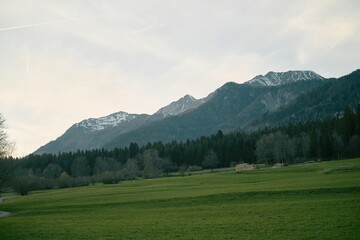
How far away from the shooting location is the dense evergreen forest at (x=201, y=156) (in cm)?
13200

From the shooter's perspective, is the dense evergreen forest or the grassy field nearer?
the grassy field

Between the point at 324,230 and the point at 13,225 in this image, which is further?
the point at 13,225

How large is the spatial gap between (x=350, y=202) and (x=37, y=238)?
28.8 m

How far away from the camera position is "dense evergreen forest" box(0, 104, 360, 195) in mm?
132000

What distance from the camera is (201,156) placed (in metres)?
178

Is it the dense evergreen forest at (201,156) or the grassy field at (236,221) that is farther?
the dense evergreen forest at (201,156)

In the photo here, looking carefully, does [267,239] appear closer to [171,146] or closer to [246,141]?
[246,141]

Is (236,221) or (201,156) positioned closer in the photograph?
(236,221)

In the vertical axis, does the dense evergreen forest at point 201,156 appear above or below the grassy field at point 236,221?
above

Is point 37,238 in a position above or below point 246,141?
below

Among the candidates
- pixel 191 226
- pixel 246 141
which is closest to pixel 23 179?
pixel 191 226

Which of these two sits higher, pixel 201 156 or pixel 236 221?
pixel 201 156

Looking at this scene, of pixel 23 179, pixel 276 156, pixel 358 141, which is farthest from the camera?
pixel 276 156

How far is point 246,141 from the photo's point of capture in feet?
583
